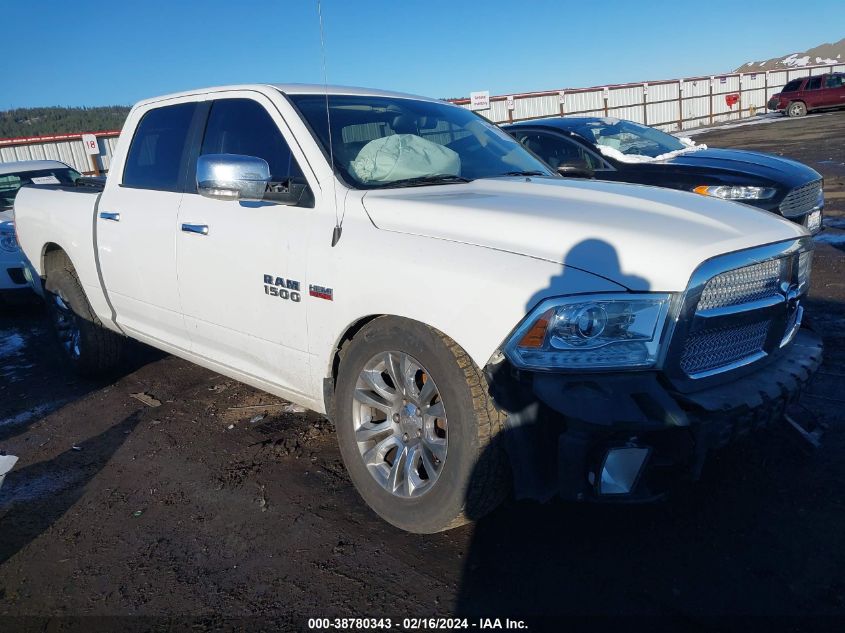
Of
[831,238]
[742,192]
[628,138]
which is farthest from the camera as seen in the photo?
[831,238]

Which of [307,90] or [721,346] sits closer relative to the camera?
[721,346]

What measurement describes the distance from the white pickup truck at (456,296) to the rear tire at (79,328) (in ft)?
3.47

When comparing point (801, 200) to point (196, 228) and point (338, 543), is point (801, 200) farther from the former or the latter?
point (338, 543)

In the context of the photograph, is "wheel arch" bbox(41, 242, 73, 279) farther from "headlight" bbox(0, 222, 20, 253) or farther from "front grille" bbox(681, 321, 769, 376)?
"front grille" bbox(681, 321, 769, 376)

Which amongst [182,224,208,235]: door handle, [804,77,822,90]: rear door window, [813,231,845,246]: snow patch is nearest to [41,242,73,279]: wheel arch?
[182,224,208,235]: door handle

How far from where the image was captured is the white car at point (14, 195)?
285 inches

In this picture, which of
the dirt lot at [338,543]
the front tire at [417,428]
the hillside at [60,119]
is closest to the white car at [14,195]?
the dirt lot at [338,543]

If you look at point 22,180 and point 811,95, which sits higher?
point 811,95

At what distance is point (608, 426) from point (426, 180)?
164 centimetres

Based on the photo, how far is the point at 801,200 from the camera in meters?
6.32

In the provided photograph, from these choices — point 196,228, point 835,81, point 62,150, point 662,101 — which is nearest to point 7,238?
point 196,228

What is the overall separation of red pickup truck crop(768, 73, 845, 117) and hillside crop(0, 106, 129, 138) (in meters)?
31.2

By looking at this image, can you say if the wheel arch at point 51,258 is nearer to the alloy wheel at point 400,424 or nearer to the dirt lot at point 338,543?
the dirt lot at point 338,543

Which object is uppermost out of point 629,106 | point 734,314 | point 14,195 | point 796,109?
point 629,106
